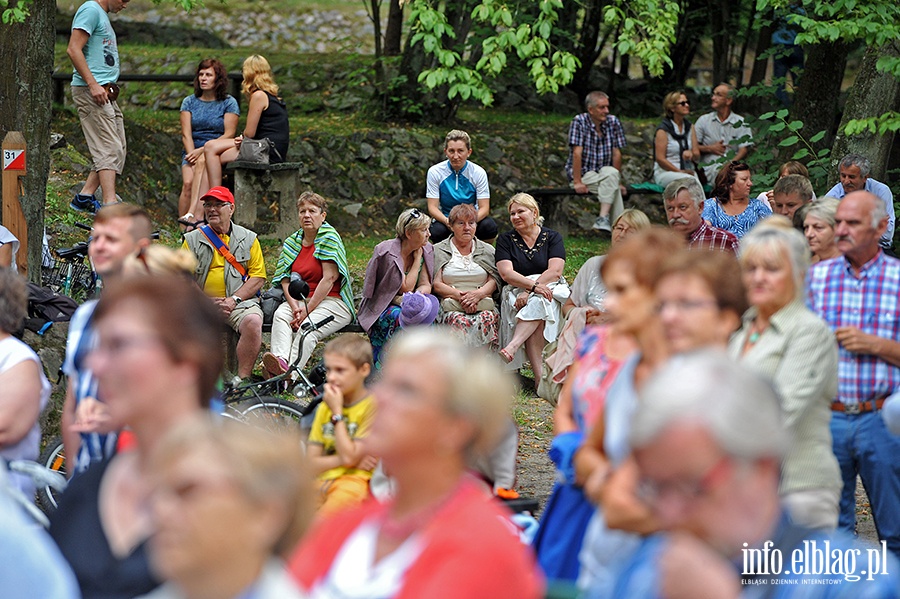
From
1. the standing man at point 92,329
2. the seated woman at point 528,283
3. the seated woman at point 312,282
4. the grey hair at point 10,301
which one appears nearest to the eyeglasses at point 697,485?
the standing man at point 92,329

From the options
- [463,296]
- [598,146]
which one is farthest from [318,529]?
[598,146]

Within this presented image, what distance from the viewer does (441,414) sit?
2779 mm

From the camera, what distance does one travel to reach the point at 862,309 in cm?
498

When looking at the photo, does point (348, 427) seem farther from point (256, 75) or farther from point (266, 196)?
point (266, 196)

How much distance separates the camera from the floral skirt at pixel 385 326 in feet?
26.7

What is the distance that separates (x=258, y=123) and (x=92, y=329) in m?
8.20

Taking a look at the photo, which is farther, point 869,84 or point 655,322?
point 869,84

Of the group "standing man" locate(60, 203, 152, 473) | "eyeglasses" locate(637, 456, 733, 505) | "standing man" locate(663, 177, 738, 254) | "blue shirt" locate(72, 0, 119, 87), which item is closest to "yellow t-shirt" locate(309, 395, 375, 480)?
"standing man" locate(60, 203, 152, 473)

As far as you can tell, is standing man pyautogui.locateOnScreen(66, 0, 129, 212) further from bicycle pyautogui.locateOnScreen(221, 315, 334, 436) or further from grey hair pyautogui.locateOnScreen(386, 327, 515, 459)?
grey hair pyautogui.locateOnScreen(386, 327, 515, 459)

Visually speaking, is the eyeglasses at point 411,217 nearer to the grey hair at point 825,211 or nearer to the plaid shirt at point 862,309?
the grey hair at point 825,211

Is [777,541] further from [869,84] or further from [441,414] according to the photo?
[869,84]

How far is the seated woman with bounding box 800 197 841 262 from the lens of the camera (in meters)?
5.49

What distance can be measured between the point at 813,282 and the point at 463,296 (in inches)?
147

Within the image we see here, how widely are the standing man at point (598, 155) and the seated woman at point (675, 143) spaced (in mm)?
498
